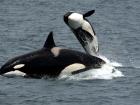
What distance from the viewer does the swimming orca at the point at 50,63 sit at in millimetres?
33312

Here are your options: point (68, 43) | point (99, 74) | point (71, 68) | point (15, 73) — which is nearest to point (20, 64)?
point (15, 73)

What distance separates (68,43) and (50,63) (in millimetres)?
11283

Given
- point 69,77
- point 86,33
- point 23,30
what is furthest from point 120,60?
point 23,30

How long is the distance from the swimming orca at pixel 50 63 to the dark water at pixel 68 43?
567 mm

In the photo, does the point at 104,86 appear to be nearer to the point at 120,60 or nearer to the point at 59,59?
the point at 59,59

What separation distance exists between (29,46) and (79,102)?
14.3m

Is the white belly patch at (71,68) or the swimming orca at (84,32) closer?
the white belly patch at (71,68)

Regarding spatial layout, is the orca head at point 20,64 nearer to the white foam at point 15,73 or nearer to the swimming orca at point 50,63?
the swimming orca at point 50,63

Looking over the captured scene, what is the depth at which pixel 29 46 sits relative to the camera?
42938 mm

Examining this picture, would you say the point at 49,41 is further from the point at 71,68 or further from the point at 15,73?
the point at 15,73

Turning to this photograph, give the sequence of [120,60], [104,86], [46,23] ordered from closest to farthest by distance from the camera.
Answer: [104,86] < [120,60] < [46,23]

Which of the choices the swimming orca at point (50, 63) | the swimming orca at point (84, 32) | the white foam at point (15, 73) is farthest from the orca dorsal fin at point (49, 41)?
the swimming orca at point (84, 32)

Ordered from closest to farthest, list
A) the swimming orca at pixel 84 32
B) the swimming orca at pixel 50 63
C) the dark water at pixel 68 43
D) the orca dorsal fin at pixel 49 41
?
1. the dark water at pixel 68 43
2. the swimming orca at pixel 50 63
3. the orca dorsal fin at pixel 49 41
4. the swimming orca at pixel 84 32

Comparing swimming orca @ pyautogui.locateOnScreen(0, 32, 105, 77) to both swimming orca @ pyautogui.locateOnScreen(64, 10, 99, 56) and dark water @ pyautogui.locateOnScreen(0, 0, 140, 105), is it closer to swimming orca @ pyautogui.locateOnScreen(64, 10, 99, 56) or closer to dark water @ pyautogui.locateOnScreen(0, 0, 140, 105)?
dark water @ pyautogui.locateOnScreen(0, 0, 140, 105)
